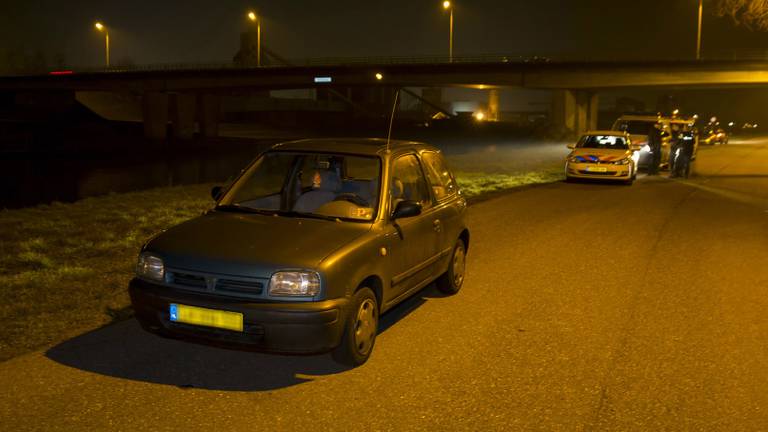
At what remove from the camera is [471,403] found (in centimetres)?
468

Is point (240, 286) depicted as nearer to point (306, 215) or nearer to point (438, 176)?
point (306, 215)

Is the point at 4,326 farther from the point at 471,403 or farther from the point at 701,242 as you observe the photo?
the point at 701,242

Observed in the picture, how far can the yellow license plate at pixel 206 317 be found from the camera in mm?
4867

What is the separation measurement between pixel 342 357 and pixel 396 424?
1.02 m

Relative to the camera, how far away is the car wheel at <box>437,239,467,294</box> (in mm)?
7496

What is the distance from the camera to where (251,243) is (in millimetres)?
5176

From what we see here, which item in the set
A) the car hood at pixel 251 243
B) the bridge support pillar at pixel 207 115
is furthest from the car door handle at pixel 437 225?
the bridge support pillar at pixel 207 115

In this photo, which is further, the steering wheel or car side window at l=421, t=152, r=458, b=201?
car side window at l=421, t=152, r=458, b=201

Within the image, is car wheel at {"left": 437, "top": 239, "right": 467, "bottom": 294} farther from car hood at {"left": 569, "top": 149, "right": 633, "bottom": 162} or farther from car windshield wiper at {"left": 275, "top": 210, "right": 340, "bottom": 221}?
car hood at {"left": 569, "top": 149, "right": 633, "bottom": 162}

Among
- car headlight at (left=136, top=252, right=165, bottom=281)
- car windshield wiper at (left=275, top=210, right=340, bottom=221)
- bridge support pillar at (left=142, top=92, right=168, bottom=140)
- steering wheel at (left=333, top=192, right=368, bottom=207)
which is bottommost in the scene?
car headlight at (left=136, top=252, right=165, bottom=281)

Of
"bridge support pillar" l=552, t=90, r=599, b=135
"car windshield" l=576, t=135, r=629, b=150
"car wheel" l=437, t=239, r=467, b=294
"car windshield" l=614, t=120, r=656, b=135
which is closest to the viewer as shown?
"car wheel" l=437, t=239, r=467, b=294

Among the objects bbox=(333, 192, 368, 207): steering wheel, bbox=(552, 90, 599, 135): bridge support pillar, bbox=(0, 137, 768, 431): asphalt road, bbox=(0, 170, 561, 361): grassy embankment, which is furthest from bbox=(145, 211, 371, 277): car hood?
bbox=(552, 90, 599, 135): bridge support pillar

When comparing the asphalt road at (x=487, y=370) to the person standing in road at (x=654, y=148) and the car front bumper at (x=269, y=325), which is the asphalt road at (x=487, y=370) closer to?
the car front bumper at (x=269, y=325)

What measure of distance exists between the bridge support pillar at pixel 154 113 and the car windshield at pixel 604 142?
185 feet
